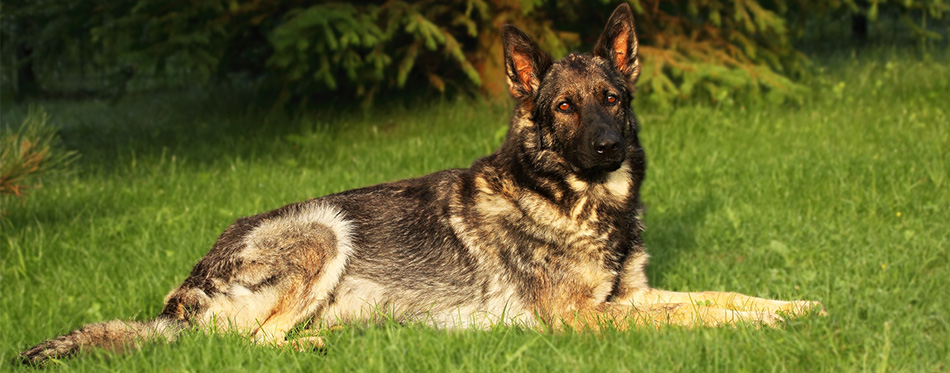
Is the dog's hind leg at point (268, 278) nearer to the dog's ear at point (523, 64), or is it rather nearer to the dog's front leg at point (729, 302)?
the dog's ear at point (523, 64)

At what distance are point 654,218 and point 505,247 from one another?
8.79 feet

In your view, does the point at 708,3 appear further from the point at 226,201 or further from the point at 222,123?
the point at 222,123

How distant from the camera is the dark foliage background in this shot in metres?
8.98

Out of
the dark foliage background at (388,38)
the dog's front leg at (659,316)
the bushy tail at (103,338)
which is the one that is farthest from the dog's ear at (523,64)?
the dark foliage background at (388,38)

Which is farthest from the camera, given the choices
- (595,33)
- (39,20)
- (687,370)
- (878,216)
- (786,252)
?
(595,33)

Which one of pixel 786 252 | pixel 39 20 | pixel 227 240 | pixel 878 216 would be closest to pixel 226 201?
pixel 227 240

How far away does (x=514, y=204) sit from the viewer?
4.91m

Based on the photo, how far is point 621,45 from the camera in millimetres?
4965

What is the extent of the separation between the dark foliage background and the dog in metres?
4.14

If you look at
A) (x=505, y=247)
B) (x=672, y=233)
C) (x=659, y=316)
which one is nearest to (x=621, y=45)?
(x=505, y=247)

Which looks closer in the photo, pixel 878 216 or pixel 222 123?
pixel 878 216

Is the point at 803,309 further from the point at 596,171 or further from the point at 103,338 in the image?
the point at 103,338

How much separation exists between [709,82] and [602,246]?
234 inches

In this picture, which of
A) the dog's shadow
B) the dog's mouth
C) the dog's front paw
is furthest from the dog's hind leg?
the dog's front paw
